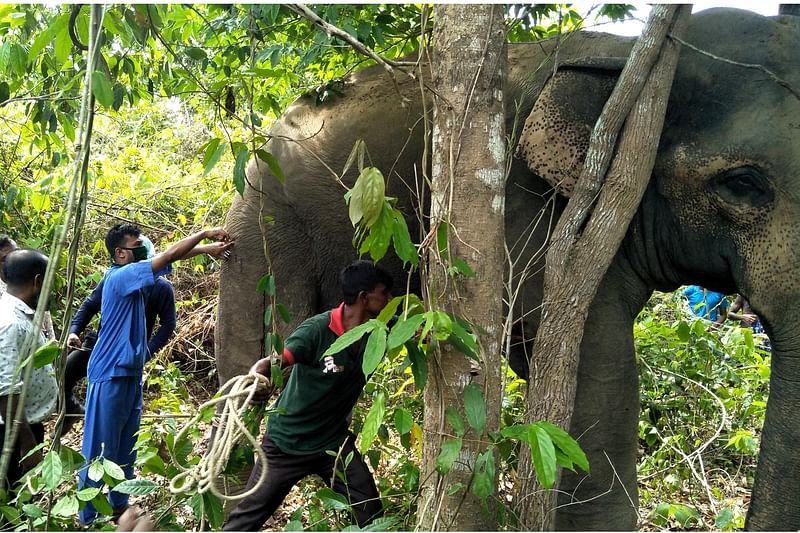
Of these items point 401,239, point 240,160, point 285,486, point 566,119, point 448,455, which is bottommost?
point 285,486

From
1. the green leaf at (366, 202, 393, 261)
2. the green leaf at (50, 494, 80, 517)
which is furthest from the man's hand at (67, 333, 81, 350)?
the green leaf at (366, 202, 393, 261)

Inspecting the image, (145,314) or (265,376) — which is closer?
(265,376)

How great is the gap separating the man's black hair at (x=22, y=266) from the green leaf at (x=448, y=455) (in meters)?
2.43

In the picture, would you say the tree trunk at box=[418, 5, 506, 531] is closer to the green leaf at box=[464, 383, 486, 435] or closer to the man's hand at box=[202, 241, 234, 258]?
the green leaf at box=[464, 383, 486, 435]

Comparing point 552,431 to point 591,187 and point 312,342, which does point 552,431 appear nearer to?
point 591,187

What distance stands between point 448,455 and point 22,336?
2.42 metres

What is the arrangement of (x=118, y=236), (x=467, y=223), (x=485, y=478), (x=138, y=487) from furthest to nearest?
(x=118, y=236) < (x=138, y=487) < (x=467, y=223) < (x=485, y=478)

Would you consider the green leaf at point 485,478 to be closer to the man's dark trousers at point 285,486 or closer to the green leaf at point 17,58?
the man's dark trousers at point 285,486

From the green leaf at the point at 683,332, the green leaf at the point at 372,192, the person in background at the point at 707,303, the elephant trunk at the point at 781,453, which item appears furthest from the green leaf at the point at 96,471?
the person in background at the point at 707,303

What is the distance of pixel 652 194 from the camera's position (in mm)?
3068

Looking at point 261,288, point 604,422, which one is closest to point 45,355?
point 261,288

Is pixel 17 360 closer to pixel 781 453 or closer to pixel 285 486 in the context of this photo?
pixel 285 486

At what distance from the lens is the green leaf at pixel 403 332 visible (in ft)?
5.83

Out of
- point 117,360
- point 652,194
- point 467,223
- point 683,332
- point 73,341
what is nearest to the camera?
point 467,223
